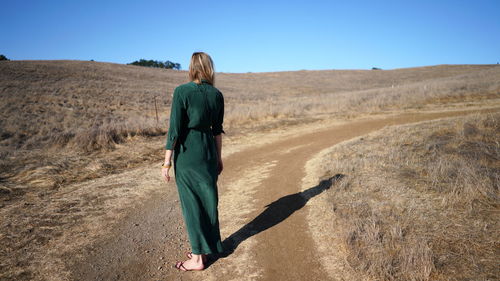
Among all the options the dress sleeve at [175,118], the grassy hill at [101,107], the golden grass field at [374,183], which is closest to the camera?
the dress sleeve at [175,118]

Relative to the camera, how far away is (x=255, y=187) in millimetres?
5969

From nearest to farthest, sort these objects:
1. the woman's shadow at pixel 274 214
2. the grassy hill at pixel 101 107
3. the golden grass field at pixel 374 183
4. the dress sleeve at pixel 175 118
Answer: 1. the dress sleeve at pixel 175 118
2. the golden grass field at pixel 374 183
3. the woman's shadow at pixel 274 214
4. the grassy hill at pixel 101 107

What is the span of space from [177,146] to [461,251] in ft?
11.1

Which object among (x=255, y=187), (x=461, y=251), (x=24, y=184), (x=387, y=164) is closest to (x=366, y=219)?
(x=461, y=251)

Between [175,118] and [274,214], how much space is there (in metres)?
2.44

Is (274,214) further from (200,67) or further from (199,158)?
(200,67)

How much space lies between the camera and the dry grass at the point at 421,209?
2.98m

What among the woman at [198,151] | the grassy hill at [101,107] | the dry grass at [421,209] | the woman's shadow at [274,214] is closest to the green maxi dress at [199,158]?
the woman at [198,151]

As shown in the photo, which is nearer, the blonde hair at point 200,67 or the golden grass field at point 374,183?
the blonde hair at point 200,67

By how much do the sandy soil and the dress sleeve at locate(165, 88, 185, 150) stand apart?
5.11 feet

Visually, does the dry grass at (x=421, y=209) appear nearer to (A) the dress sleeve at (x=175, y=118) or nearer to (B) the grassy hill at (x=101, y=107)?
(A) the dress sleeve at (x=175, y=118)

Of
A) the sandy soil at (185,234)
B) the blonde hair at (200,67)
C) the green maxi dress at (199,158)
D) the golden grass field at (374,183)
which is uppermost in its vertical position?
the blonde hair at (200,67)

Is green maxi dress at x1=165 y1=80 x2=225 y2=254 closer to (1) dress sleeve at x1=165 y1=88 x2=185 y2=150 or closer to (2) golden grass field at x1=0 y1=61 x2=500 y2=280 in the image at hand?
(1) dress sleeve at x1=165 y1=88 x2=185 y2=150

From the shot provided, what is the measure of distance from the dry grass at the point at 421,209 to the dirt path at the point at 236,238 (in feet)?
2.00
